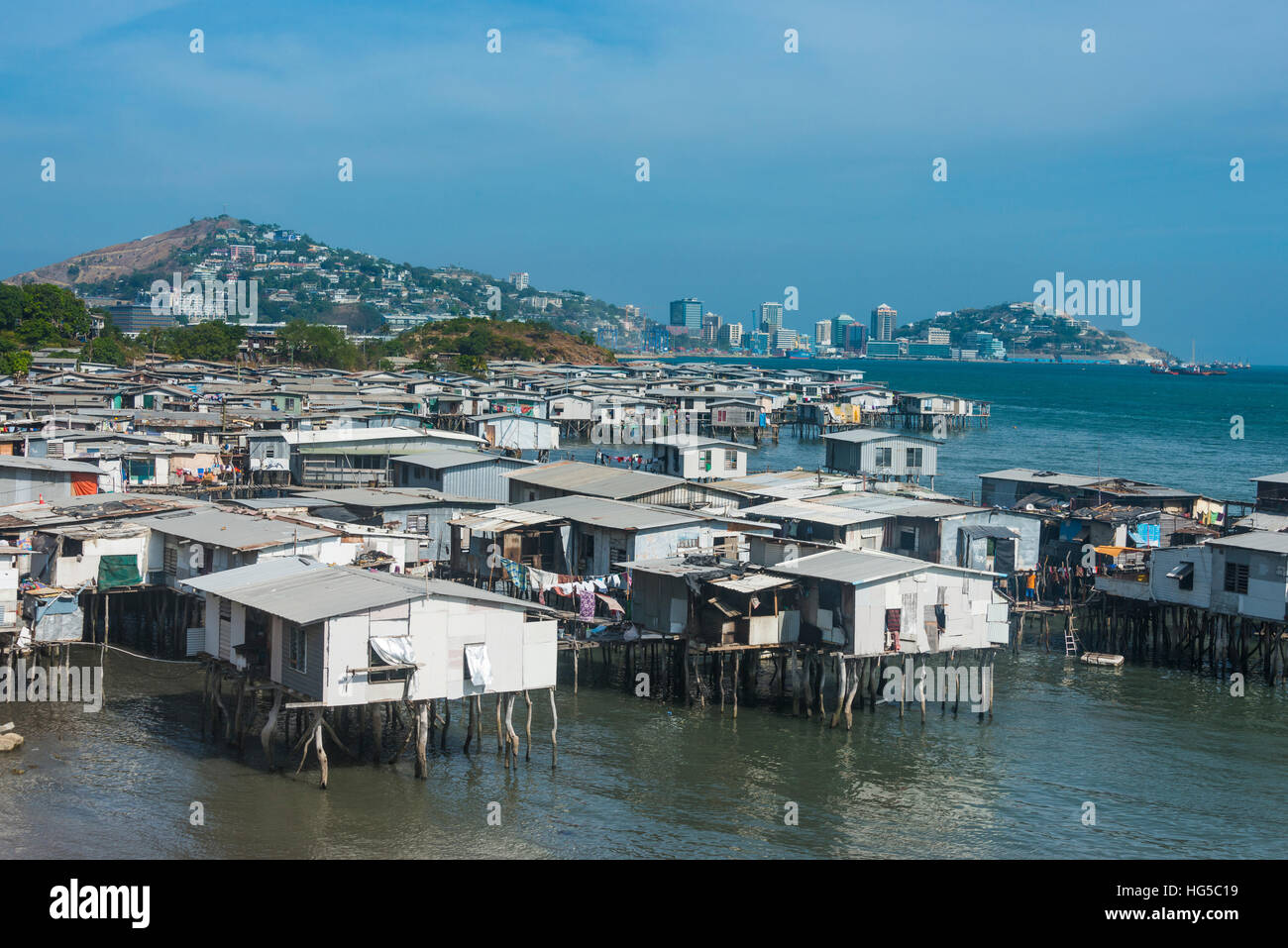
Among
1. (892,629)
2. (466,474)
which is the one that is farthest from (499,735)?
(466,474)

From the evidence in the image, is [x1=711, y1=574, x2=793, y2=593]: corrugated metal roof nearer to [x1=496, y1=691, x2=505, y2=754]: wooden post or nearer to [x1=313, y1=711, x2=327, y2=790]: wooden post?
[x1=496, y1=691, x2=505, y2=754]: wooden post

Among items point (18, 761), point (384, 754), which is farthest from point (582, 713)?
point (18, 761)

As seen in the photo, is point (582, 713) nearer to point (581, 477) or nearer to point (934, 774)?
point (934, 774)

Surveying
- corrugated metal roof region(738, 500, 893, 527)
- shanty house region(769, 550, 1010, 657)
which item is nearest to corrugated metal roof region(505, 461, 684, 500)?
corrugated metal roof region(738, 500, 893, 527)

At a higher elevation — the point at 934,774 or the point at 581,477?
the point at 581,477

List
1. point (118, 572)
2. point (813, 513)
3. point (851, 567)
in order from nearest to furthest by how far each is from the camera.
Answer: point (851, 567)
point (118, 572)
point (813, 513)

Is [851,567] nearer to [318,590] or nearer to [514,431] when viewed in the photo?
[318,590]
